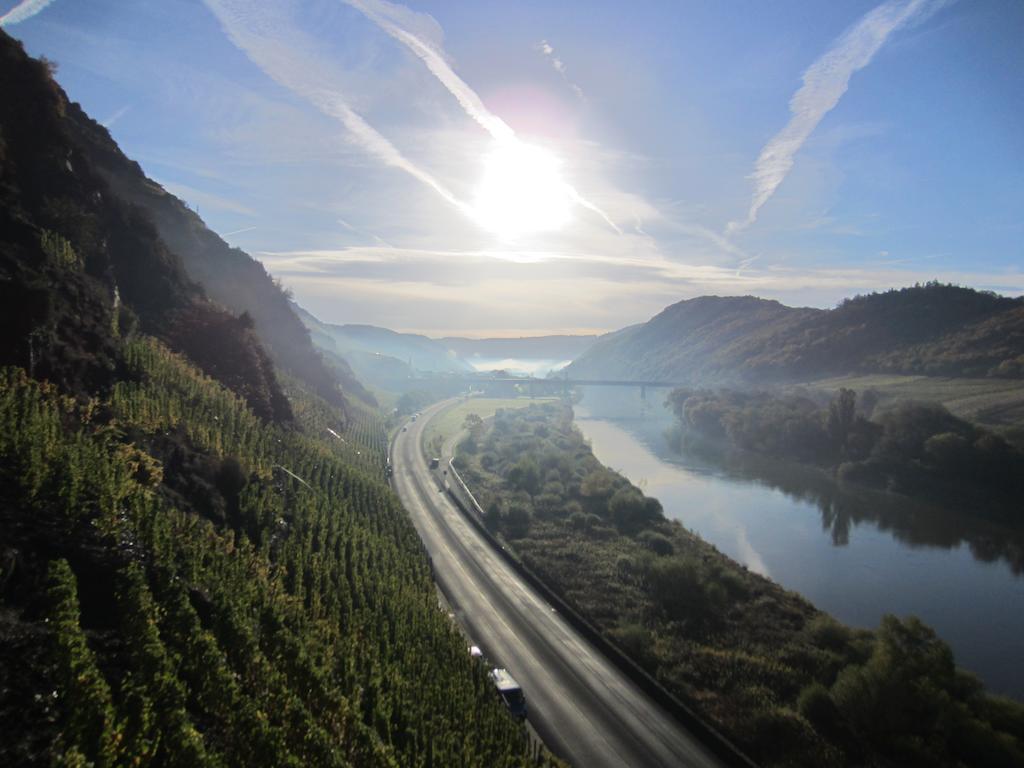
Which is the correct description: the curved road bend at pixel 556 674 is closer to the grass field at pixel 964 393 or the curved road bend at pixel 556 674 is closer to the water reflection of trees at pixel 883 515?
the water reflection of trees at pixel 883 515

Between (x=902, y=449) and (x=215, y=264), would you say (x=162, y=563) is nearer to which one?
(x=215, y=264)

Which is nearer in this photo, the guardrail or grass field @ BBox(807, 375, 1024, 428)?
the guardrail

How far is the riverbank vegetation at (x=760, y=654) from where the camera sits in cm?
2452

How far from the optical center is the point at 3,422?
22.3 meters

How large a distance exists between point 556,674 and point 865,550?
Result: 43.1 metres

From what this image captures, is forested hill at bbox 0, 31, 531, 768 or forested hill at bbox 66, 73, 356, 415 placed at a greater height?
forested hill at bbox 66, 73, 356, 415

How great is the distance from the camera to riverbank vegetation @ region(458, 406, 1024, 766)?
80.4ft

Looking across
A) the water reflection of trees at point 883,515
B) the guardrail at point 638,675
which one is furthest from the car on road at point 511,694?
the water reflection of trees at point 883,515

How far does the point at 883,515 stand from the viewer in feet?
230

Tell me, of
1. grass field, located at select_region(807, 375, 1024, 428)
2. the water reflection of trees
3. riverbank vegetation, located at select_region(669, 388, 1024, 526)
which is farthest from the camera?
grass field, located at select_region(807, 375, 1024, 428)

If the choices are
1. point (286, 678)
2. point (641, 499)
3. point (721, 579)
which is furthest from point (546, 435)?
point (286, 678)

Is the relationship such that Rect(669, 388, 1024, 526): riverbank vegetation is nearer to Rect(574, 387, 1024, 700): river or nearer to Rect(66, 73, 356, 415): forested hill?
Rect(574, 387, 1024, 700): river

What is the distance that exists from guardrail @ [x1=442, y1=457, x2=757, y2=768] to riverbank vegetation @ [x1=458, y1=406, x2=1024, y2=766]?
801 mm

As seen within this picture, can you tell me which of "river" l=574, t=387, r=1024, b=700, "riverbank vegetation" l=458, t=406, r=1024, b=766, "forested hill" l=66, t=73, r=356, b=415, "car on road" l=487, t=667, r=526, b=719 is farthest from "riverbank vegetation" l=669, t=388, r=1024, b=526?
"forested hill" l=66, t=73, r=356, b=415
